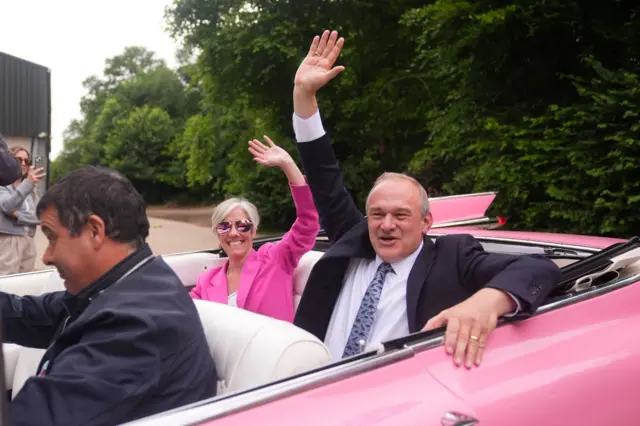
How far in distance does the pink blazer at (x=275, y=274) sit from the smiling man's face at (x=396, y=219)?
29.7 inches

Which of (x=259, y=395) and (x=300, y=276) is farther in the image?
(x=300, y=276)

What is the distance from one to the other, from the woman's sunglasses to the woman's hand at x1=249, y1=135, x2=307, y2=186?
369mm

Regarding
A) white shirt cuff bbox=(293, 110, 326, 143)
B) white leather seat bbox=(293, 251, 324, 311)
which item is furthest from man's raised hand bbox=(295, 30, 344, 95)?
white leather seat bbox=(293, 251, 324, 311)

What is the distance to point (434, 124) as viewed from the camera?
9844 mm

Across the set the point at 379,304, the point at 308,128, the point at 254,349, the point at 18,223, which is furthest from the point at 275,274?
the point at 18,223

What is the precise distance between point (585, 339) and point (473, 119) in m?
7.18

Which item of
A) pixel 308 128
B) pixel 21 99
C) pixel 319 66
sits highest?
pixel 21 99

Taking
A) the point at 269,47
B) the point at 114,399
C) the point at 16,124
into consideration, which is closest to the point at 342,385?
the point at 114,399

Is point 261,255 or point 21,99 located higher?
point 21,99

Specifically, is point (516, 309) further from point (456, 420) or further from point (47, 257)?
point (47, 257)

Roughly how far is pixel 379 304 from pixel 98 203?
4.05 ft

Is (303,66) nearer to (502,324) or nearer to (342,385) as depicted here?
(502,324)

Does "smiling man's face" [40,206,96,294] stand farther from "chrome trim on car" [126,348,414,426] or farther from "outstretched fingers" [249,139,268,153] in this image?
"outstretched fingers" [249,139,268,153]

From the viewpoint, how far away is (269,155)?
333cm
